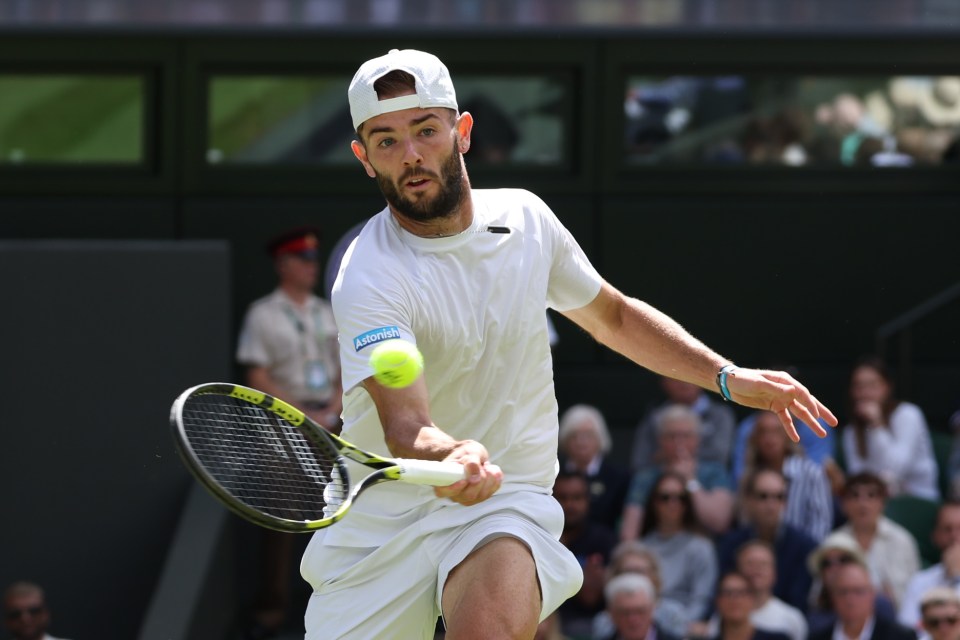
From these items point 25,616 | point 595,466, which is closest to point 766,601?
point 595,466

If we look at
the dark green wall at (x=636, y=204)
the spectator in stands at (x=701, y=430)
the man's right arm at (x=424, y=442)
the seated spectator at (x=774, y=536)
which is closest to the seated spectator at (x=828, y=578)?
the seated spectator at (x=774, y=536)

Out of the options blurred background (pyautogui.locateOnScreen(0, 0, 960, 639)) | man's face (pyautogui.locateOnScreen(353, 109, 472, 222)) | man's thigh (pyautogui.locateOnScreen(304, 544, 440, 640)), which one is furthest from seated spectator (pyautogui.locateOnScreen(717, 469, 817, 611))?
man's face (pyautogui.locateOnScreen(353, 109, 472, 222))

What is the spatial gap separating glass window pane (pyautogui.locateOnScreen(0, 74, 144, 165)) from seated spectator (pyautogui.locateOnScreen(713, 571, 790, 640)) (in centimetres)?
490

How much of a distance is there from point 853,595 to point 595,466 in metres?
1.70

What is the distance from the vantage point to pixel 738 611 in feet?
26.0

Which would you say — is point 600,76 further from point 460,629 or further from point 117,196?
point 460,629

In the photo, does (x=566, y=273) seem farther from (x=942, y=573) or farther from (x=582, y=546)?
(x=942, y=573)

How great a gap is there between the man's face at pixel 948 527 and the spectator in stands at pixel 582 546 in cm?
162

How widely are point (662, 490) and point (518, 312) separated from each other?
4.15 meters

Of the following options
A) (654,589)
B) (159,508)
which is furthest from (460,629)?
(159,508)

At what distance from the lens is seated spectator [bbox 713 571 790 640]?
7.92 metres

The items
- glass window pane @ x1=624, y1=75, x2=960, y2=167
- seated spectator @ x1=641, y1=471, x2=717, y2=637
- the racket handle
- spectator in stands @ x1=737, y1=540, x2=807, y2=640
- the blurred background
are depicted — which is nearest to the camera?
the racket handle

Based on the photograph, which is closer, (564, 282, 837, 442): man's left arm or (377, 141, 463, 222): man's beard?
(377, 141, 463, 222): man's beard

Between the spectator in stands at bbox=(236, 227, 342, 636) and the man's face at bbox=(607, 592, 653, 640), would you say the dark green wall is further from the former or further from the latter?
the man's face at bbox=(607, 592, 653, 640)
